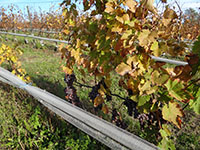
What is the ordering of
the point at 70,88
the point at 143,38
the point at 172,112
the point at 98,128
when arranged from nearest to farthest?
1. the point at 143,38
2. the point at 172,112
3. the point at 98,128
4. the point at 70,88

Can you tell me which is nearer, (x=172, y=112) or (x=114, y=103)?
(x=172, y=112)

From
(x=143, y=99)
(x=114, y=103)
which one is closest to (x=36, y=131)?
(x=114, y=103)

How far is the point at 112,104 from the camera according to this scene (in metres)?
2.91

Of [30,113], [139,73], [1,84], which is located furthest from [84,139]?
[1,84]

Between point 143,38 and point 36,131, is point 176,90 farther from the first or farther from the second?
point 36,131

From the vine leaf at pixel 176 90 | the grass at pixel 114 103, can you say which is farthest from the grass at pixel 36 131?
the vine leaf at pixel 176 90

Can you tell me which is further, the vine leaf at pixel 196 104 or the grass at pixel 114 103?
the grass at pixel 114 103

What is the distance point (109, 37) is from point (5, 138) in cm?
187

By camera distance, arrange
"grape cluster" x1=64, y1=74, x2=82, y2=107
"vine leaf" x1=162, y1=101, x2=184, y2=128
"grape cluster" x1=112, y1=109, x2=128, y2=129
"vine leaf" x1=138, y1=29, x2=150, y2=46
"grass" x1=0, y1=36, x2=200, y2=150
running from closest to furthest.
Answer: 1. "vine leaf" x1=138, y1=29, x2=150, y2=46
2. "vine leaf" x1=162, y1=101, x2=184, y2=128
3. "grape cluster" x1=112, y1=109, x2=128, y2=129
4. "grape cluster" x1=64, y1=74, x2=82, y2=107
5. "grass" x1=0, y1=36, x2=200, y2=150

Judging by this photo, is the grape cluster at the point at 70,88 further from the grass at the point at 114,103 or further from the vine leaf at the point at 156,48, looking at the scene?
the vine leaf at the point at 156,48

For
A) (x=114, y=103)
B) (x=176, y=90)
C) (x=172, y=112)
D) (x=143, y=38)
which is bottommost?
(x=114, y=103)

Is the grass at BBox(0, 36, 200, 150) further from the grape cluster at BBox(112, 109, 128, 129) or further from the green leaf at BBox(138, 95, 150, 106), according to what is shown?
the green leaf at BBox(138, 95, 150, 106)

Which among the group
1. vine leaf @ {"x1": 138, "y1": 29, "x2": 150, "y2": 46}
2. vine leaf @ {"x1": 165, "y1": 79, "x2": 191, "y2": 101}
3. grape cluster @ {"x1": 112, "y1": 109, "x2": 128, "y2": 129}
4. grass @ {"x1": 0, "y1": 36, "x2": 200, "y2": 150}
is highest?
vine leaf @ {"x1": 138, "y1": 29, "x2": 150, "y2": 46}

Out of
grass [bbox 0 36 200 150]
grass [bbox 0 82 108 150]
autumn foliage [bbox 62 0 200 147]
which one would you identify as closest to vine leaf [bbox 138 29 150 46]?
autumn foliage [bbox 62 0 200 147]
